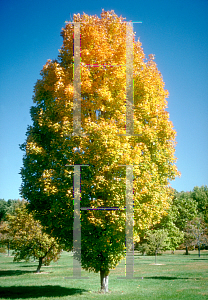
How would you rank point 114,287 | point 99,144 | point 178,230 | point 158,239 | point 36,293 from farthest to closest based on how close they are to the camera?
point 178,230
point 158,239
point 114,287
point 36,293
point 99,144

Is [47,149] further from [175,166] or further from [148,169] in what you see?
[175,166]

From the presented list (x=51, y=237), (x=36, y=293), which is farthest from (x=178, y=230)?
(x=36, y=293)

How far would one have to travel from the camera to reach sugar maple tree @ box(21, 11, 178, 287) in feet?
31.5

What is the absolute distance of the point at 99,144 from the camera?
9.54 meters

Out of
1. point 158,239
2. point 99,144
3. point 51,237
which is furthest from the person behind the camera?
point 158,239

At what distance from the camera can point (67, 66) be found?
463 inches

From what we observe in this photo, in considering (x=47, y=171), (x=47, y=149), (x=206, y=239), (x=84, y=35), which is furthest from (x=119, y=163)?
(x=206, y=239)

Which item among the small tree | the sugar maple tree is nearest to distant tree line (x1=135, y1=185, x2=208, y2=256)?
the small tree

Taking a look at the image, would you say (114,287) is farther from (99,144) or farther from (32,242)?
(32,242)

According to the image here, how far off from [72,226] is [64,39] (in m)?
8.01

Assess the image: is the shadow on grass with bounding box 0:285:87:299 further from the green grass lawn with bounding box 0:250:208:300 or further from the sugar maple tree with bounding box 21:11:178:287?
the sugar maple tree with bounding box 21:11:178:287

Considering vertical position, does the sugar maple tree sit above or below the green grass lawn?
above

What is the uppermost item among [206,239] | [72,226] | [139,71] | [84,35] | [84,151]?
[84,35]

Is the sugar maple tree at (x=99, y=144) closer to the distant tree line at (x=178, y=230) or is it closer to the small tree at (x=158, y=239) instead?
the distant tree line at (x=178, y=230)
